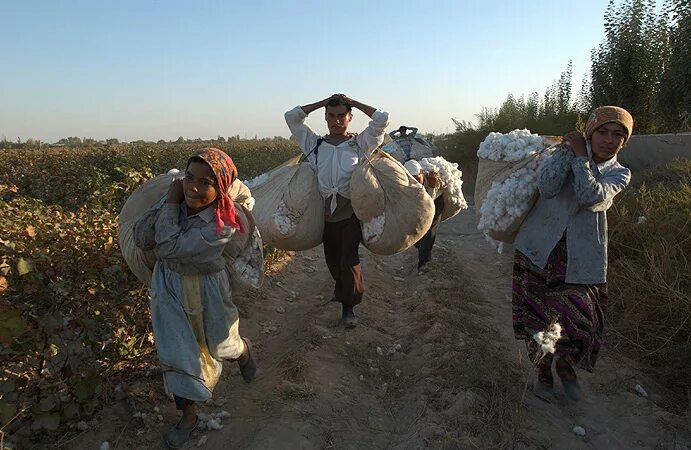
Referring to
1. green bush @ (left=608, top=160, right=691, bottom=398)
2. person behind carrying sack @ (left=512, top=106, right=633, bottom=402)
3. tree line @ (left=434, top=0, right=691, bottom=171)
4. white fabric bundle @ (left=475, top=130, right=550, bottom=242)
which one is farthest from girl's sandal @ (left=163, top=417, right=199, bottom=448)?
tree line @ (left=434, top=0, right=691, bottom=171)

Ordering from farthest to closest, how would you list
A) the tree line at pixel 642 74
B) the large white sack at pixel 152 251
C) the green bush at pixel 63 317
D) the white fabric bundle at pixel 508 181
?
the tree line at pixel 642 74 → the white fabric bundle at pixel 508 181 → the large white sack at pixel 152 251 → the green bush at pixel 63 317

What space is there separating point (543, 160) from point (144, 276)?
2640 mm

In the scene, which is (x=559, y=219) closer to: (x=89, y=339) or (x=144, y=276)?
(x=144, y=276)

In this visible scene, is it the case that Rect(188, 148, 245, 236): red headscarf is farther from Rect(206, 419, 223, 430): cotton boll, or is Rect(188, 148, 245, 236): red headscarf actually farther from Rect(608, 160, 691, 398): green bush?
Rect(608, 160, 691, 398): green bush

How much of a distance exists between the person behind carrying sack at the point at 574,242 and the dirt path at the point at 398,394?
1.25 ft

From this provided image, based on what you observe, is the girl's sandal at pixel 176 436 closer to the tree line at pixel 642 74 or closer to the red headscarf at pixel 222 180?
the red headscarf at pixel 222 180

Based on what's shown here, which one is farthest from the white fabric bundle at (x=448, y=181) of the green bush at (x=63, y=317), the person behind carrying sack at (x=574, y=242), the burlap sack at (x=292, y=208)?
the green bush at (x=63, y=317)

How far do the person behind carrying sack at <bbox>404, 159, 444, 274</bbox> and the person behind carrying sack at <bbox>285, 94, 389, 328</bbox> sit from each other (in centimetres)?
88

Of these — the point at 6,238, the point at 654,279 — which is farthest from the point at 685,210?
the point at 6,238

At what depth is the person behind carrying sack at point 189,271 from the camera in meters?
2.79

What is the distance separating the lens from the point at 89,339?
9.26 feet

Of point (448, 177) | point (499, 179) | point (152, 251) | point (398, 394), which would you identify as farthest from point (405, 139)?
point (152, 251)

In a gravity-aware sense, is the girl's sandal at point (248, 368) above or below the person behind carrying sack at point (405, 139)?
below

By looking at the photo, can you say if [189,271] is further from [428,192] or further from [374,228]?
[428,192]
